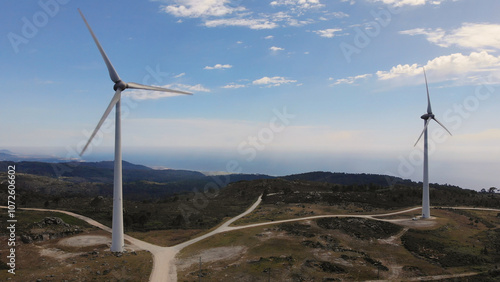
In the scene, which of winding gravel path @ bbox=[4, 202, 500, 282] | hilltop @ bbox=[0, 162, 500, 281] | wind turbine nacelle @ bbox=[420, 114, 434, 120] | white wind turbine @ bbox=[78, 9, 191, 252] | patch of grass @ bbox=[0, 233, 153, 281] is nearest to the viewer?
patch of grass @ bbox=[0, 233, 153, 281]

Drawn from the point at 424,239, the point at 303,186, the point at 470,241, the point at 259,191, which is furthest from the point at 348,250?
the point at 303,186

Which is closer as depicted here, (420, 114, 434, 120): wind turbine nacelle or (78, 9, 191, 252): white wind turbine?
(78, 9, 191, 252): white wind turbine

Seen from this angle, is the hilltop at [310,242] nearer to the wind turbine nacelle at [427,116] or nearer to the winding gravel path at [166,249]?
the winding gravel path at [166,249]

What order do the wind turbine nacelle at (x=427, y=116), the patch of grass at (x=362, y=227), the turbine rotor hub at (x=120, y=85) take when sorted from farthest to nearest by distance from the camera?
1. the wind turbine nacelle at (x=427, y=116)
2. the patch of grass at (x=362, y=227)
3. the turbine rotor hub at (x=120, y=85)

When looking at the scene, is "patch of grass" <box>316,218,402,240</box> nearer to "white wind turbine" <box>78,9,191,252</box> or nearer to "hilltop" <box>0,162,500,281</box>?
"hilltop" <box>0,162,500,281</box>

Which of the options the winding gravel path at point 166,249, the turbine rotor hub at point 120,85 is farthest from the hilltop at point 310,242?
the turbine rotor hub at point 120,85

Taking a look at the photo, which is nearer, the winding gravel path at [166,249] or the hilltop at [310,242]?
the winding gravel path at [166,249]

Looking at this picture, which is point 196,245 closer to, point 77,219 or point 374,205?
point 77,219

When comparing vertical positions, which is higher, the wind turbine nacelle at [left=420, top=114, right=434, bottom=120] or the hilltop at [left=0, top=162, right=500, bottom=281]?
the wind turbine nacelle at [left=420, top=114, right=434, bottom=120]

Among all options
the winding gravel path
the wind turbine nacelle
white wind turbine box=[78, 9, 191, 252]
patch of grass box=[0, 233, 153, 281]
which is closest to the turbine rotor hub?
white wind turbine box=[78, 9, 191, 252]

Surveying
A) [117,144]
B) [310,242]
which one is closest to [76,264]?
[117,144]

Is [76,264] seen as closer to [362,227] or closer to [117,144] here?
[117,144]
